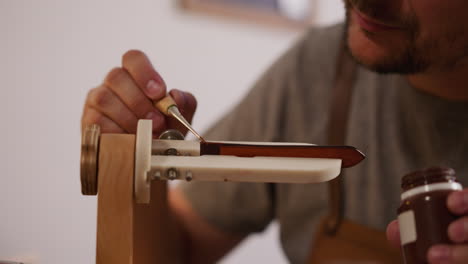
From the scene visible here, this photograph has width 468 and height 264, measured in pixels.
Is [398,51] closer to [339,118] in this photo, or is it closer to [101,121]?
[339,118]

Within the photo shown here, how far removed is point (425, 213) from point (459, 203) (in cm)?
3

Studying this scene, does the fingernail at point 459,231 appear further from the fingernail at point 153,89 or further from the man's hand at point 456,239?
the fingernail at point 153,89

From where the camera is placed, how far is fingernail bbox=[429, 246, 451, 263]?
0.35m

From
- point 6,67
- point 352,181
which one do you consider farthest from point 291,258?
point 6,67

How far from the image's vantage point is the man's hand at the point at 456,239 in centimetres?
35

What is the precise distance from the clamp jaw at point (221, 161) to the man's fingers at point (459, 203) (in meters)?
0.07

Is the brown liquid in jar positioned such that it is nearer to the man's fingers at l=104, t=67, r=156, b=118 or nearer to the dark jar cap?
the dark jar cap

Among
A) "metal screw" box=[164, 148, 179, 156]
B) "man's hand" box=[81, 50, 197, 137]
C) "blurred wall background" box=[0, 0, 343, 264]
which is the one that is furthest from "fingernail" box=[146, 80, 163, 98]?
"blurred wall background" box=[0, 0, 343, 264]

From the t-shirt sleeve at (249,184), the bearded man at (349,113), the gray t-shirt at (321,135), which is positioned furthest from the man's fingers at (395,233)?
the t-shirt sleeve at (249,184)

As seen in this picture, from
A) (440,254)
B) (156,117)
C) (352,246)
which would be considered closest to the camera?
(440,254)

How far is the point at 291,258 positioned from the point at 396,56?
0.47 metres

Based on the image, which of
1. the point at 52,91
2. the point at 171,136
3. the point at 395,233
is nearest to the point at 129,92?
the point at 171,136

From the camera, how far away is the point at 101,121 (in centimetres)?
50

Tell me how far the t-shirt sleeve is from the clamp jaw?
1.74ft
